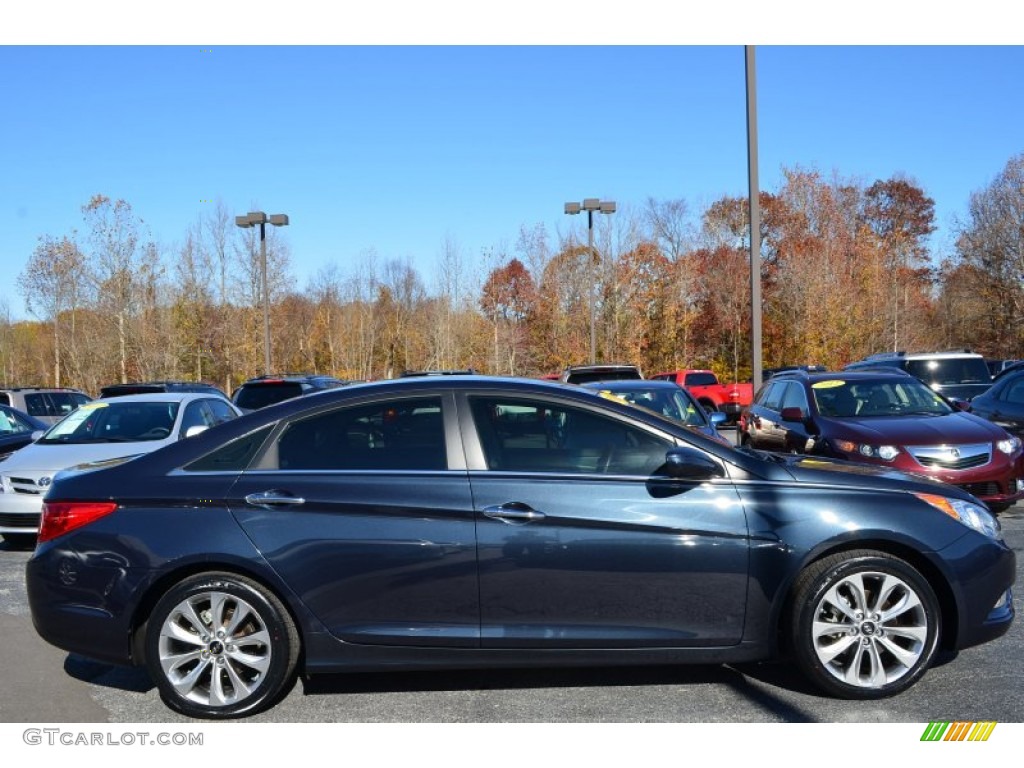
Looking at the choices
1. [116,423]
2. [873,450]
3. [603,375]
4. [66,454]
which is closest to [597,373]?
[603,375]

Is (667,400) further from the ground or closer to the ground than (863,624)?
further from the ground

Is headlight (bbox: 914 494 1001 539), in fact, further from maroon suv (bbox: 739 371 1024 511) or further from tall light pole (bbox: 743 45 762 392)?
tall light pole (bbox: 743 45 762 392)

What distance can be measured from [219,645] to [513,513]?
5.15ft

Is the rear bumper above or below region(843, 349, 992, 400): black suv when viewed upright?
below

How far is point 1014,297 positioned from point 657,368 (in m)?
18.5

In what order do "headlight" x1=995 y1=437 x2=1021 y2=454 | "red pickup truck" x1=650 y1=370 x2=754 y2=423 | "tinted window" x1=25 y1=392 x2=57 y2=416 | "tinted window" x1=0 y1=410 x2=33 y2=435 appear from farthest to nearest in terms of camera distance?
"red pickup truck" x1=650 y1=370 x2=754 y2=423 < "tinted window" x1=25 y1=392 x2=57 y2=416 < "tinted window" x1=0 y1=410 x2=33 y2=435 < "headlight" x1=995 y1=437 x2=1021 y2=454

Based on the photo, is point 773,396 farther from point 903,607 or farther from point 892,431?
point 903,607

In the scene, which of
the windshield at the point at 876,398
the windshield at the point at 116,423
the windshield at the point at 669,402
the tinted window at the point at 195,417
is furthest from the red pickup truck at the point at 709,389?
the windshield at the point at 116,423

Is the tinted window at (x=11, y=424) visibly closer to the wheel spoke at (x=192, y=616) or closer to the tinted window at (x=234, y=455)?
the tinted window at (x=234, y=455)

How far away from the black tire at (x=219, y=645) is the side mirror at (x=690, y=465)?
2001 mm

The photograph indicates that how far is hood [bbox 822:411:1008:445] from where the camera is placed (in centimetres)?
834

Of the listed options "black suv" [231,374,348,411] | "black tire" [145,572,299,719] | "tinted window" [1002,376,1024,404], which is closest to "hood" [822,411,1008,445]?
"tinted window" [1002,376,1024,404]

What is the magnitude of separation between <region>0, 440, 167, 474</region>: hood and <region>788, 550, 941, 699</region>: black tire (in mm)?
6689

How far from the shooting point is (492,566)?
13.3 ft
